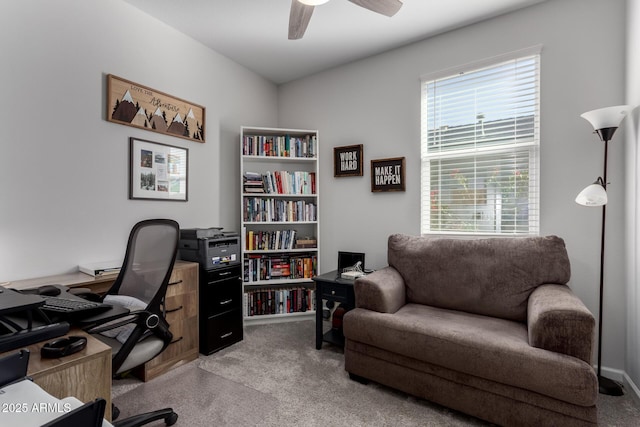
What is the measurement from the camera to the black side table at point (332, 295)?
8.57 feet

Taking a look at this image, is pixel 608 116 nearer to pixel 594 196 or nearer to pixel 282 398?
pixel 594 196

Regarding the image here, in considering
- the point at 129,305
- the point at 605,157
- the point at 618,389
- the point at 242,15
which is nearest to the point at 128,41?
the point at 242,15

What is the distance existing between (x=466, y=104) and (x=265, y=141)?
203cm

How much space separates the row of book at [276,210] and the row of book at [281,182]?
116mm

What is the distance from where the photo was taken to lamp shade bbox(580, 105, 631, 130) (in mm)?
1934

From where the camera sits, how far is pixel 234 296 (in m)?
2.83

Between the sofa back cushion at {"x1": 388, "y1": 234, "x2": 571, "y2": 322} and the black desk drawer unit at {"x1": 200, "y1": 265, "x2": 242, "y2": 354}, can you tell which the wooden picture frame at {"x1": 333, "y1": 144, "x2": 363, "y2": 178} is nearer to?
the sofa back cushion at {"x1": 388, "y1": 234, "x2": 571, "y2": 322}

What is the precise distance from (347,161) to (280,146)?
766 mm

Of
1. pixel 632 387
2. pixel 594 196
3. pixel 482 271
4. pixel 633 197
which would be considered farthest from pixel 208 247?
pixel 632 387

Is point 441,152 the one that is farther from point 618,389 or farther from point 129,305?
point 129,305

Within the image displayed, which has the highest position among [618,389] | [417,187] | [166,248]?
[417,187]

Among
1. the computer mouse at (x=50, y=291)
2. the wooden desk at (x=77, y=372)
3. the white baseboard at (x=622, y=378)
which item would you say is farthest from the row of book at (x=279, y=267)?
the white baseboard at (x=622, y=378)

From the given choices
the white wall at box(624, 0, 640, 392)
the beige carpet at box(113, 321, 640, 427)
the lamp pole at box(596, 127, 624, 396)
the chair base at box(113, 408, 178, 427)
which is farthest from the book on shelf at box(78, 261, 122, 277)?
the white wall at box(624, 0, 640, 392)

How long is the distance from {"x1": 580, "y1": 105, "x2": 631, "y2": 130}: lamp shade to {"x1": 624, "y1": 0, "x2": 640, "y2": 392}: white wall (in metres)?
0.12
